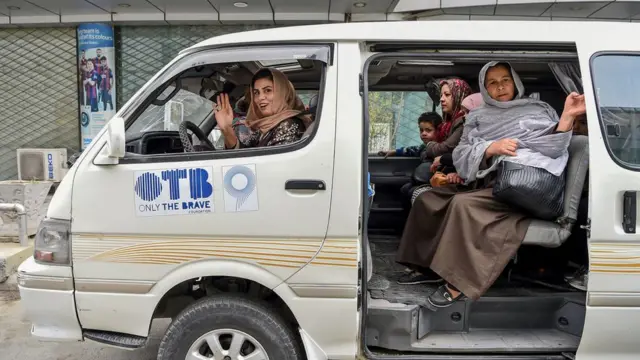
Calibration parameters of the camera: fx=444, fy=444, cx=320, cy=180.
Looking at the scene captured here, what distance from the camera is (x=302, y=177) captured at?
2332 mm

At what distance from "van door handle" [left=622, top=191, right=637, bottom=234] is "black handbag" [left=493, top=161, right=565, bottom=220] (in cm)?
36

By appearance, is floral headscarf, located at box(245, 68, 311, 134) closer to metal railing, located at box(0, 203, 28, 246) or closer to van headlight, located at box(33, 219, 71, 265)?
van headlight, located at box(33, 219, 71, 265)

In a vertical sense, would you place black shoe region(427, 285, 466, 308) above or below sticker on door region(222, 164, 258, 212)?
below

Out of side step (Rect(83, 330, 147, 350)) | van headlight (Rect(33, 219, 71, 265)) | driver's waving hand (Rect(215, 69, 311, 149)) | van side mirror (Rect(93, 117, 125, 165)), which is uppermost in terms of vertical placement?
driver's waving hand (Rect(215, 69, 311, 149))

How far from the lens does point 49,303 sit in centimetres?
248

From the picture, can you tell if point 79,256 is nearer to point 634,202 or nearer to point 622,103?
point 634,202

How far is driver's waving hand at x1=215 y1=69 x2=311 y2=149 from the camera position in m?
2.73

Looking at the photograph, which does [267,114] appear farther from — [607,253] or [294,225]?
[607,253]

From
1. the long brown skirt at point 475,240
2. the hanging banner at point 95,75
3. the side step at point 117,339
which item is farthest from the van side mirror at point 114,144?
the hanging banner at point 95,75

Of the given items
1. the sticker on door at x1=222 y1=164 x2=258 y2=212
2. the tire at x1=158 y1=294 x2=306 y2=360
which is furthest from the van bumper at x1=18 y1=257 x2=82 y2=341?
the sticker on door at x1=222 y1=164 x2=258 y2=212

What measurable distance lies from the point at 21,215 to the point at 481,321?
4.98m

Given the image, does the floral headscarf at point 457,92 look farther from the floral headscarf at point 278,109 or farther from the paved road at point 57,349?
the paved road at point 57,349

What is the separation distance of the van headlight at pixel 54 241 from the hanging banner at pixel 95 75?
7337 millimetres

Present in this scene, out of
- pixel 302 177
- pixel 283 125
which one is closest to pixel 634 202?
pixel 302 177
